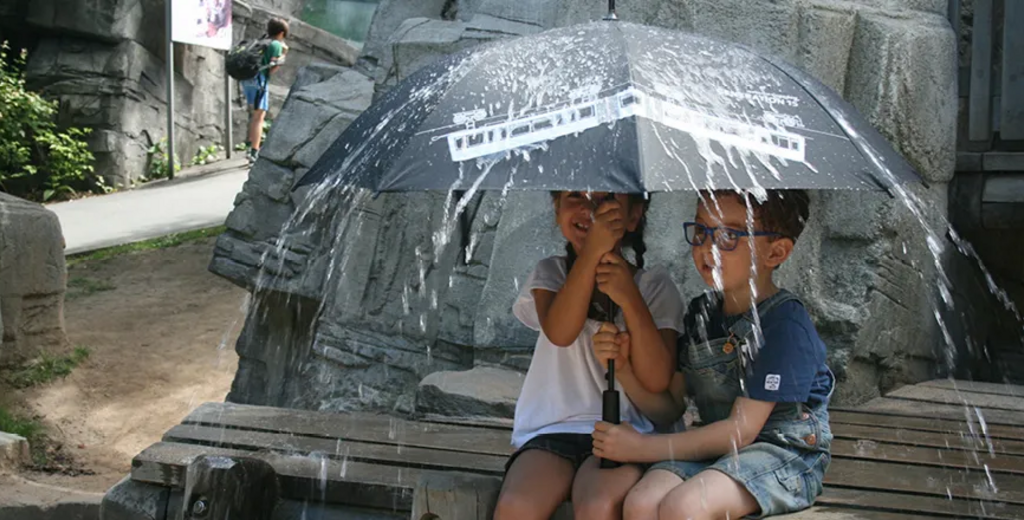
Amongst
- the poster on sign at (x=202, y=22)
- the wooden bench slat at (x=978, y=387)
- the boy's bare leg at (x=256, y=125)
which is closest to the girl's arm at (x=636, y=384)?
the wooden bench slat at (x=978, y=387)

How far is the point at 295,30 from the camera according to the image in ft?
51.6

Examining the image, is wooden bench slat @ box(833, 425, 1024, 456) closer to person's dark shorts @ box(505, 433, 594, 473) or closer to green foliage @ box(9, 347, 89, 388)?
person's dark shorts @ box(505, 433, 594, 473)

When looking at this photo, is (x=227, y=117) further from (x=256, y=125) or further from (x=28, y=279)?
(x=28, y=279)

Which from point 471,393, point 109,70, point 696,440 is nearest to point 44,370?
point 471,393

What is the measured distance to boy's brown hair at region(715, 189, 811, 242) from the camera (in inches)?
112

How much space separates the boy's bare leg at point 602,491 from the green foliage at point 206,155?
12.2 metres

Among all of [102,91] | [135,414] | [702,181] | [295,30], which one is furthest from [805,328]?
[295,30]

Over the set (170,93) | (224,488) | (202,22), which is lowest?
(224,488)

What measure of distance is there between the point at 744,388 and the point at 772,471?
0.19 meters

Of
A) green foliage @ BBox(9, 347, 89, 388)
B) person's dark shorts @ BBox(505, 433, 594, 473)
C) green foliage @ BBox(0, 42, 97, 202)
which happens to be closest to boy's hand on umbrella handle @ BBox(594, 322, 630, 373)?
person's dark shorts @ BBox(505, 433, 594, 473)

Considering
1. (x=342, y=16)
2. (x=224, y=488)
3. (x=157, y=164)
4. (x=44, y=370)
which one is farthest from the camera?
(x=342, y=16)

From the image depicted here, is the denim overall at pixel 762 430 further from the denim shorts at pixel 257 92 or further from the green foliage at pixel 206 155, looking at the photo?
the green foliage at pixel 206 155

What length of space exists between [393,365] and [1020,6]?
10.7 feet

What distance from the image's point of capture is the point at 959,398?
4.59m
